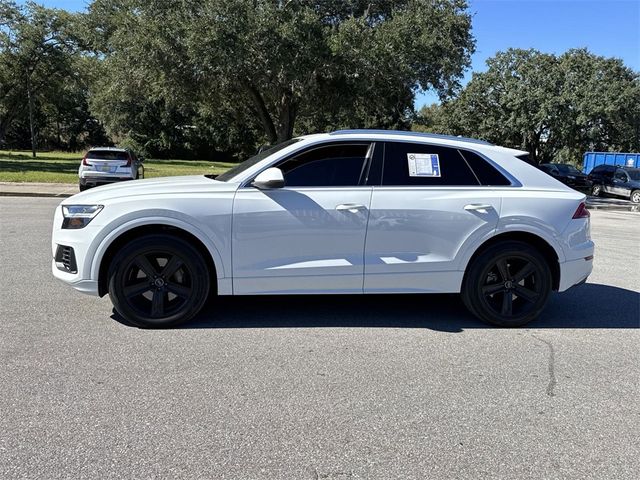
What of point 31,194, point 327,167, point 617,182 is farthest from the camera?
point 617,182

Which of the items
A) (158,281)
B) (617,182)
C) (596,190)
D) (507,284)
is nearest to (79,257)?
(158,281)

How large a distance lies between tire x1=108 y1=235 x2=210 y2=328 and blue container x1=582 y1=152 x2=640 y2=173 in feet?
111

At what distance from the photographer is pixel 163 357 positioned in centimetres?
422

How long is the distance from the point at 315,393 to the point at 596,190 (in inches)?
1095

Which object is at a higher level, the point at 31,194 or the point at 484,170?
the point at 484,170

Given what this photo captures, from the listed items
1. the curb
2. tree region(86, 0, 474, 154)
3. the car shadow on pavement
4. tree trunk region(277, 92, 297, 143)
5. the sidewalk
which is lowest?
the car shadow on pavement

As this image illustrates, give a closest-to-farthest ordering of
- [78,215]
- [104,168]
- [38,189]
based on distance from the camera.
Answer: [78,215] < [104,168] < [38,189]

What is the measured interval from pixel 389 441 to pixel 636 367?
2465 millimetres

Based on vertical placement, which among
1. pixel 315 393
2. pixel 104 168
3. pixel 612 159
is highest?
pixel 612 159

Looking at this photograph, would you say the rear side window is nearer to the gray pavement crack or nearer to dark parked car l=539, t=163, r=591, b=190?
the gray pavement crack

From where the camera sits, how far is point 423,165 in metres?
5.12

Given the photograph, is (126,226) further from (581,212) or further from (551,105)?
(551,105)

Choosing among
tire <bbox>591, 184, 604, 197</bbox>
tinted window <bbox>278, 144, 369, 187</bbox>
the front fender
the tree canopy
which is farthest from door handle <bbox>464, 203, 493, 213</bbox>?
the tree canopy

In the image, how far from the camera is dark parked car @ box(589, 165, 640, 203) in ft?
83.1
